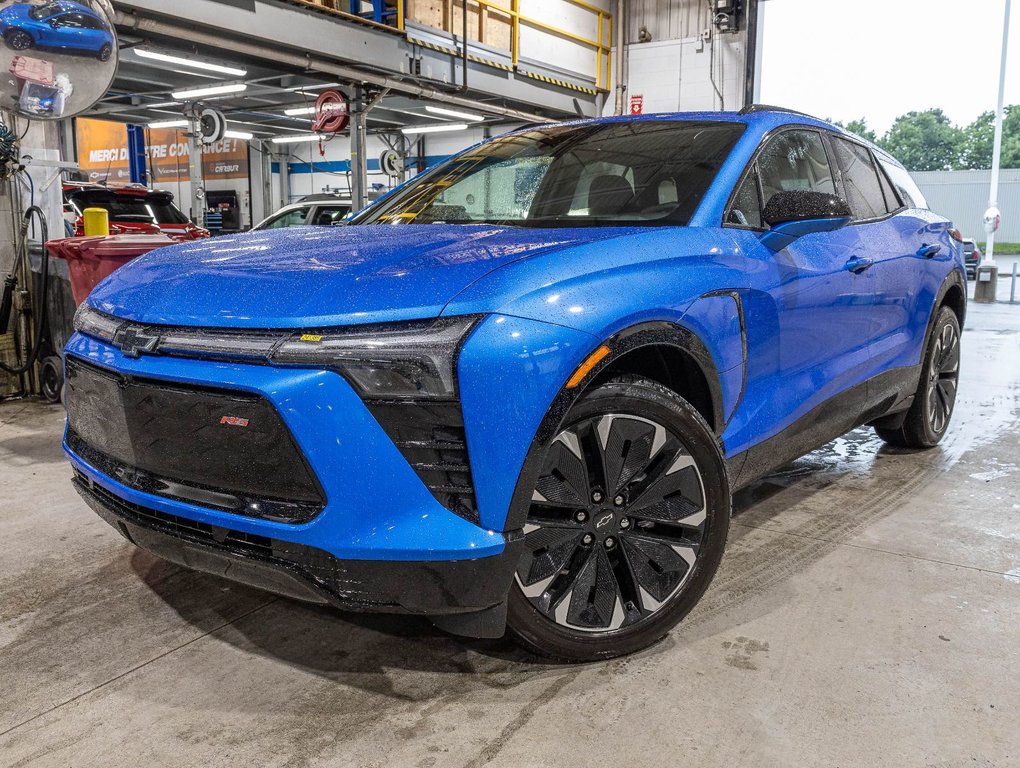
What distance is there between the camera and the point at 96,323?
2.29 meters

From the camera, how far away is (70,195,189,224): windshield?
11.1m

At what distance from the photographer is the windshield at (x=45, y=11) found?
17.0 feet

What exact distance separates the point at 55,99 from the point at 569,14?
10890 mm

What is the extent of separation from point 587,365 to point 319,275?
0.64 metres

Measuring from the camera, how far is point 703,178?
2721mm

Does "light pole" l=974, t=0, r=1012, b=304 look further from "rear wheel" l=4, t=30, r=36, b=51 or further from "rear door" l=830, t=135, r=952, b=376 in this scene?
"rear wheel" l=4, t=30, r=36, b=51

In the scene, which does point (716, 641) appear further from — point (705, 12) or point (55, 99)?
point (705, 12)

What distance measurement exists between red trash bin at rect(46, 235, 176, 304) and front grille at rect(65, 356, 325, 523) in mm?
2889

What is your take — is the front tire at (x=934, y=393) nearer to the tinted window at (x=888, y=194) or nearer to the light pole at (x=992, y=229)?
the tinted window at (x=888, y=194)

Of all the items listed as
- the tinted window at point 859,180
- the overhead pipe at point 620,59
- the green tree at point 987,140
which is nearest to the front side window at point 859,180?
the tinted window at point 859,180

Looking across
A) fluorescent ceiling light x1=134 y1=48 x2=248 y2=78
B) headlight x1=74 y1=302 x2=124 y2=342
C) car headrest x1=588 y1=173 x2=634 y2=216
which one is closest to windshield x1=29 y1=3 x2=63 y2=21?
headlight x1=74 y1=302 x2=124 y2=342

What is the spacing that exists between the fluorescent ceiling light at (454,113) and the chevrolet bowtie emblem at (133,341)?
41.1 feet

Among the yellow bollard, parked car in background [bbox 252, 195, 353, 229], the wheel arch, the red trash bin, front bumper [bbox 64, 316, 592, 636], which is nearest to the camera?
front bumper [bbox 64, 316, 592, 636]

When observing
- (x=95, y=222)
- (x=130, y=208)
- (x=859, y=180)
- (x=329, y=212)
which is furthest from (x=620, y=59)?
(x=859, y=180)
